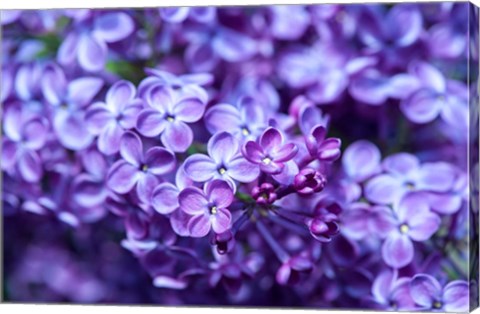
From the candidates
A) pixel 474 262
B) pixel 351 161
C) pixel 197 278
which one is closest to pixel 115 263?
pixel 197 278

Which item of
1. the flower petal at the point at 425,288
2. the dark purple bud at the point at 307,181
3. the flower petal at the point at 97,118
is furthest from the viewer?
the flower petal at the point at 97,118

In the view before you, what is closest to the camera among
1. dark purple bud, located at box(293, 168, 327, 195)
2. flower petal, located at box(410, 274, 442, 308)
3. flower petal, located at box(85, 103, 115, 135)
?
dark purple bud, located at box(293, 168, 327, 195)

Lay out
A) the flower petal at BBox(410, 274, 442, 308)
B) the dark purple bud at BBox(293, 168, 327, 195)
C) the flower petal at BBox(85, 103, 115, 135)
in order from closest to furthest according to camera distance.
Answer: the dark purple bud at BBox(293, 168, 327, 195)
the flower petal at BBox(410, 274, 442, 308)
the flower petal at BBox(85, 103, 115, 135)

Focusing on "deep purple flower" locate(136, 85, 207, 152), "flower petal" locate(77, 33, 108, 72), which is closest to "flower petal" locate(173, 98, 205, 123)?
"deep purple flower" locate(136, 85, 207, 152)

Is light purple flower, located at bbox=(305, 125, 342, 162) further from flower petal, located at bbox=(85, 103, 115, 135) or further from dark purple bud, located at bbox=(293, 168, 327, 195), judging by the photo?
flower petal, located at bbox=(85, 103, 115, 135)

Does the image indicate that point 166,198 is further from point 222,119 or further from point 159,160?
point 222,119

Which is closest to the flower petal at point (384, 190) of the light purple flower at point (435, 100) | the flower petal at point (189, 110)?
the light purple flower at point (435, 100)

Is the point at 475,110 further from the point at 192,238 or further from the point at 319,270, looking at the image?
the point at 192,238

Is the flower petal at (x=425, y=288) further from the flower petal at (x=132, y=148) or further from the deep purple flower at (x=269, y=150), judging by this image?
the flower petal at (x=132, y=148)
